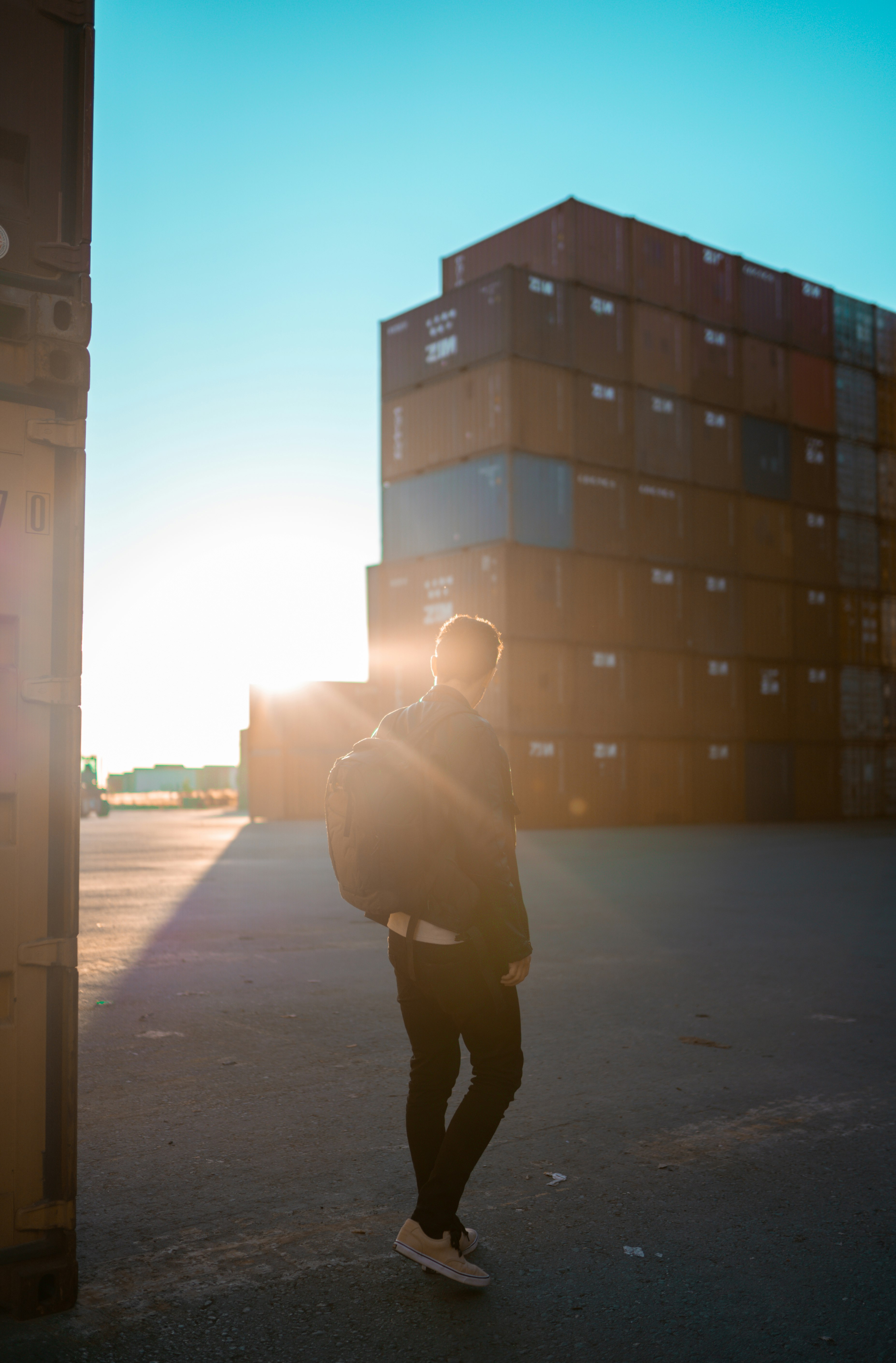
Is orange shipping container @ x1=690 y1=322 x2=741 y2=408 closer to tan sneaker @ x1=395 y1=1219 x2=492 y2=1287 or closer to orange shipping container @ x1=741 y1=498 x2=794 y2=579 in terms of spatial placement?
orange shipping container @ x1=741 y1=498 x2=794 y2=579

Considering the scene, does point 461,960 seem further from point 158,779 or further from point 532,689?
point 158,779

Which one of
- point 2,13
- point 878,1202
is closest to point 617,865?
point 878,1202

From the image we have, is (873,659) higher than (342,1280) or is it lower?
higher

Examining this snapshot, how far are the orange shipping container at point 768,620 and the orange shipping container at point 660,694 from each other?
262 cm

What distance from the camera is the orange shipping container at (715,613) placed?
2852 cm

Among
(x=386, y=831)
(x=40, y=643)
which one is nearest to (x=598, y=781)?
(x=386, y=831)

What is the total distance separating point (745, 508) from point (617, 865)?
16.9m

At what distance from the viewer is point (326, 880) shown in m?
14.0

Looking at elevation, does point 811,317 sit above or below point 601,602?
above

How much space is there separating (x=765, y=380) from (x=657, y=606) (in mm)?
7988

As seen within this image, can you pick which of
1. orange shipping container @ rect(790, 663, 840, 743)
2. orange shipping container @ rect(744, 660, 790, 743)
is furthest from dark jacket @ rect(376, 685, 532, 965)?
orange shipping container @ rect(790, 663, 840, 743)

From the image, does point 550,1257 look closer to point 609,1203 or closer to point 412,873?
point 609,1203

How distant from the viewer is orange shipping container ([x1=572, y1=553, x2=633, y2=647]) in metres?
26.2

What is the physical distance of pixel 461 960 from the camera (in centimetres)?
294
